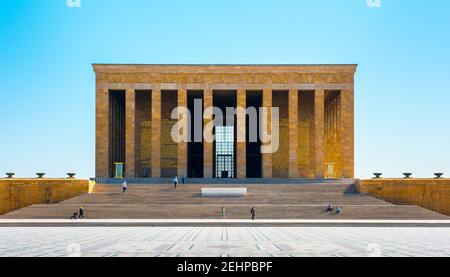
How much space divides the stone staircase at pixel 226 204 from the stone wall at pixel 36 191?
1358 mm

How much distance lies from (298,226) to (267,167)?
68.1ft

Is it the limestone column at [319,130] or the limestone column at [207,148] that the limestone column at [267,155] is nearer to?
the limestone column at [319,130]

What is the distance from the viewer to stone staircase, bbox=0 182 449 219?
30.2 metres

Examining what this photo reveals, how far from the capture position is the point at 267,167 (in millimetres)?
45812

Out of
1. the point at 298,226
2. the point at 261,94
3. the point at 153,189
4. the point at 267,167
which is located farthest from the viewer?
the point at 261,94

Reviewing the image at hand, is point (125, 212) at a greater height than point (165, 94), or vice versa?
point (165, 94)

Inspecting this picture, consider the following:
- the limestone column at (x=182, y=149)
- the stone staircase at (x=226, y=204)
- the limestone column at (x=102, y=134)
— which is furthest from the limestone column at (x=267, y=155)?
the limestone column at (x=102, y=134)

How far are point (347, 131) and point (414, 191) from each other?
36.3ft

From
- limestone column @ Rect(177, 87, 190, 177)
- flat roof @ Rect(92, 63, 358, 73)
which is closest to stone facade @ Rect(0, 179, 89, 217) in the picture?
limestone column @ Rect(177, 87, 190, 177)

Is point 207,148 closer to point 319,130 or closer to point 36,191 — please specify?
point 319,130

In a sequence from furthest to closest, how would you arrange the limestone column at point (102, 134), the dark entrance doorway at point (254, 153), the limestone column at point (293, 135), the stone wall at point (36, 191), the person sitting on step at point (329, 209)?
the dark entrance doorway at point (254, 153), the limestone column at point (293, 135), the limestone column at point (102, 134), the stone wall at point (36, 191), the person sitting on step at point (329, 209)

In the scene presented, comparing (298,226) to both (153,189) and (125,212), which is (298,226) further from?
(153,189)

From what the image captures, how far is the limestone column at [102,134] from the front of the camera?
45438mm

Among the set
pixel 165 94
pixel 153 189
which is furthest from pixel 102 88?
pixel 153 189
